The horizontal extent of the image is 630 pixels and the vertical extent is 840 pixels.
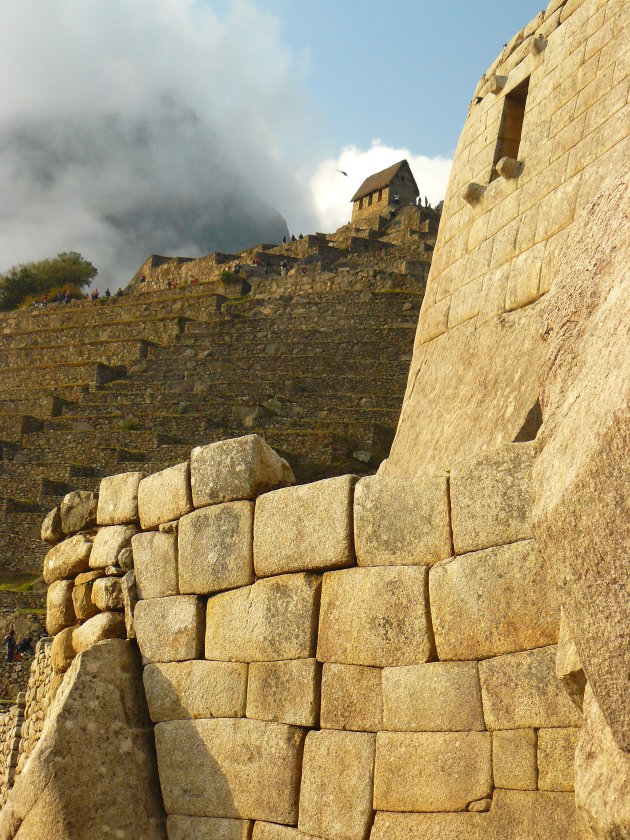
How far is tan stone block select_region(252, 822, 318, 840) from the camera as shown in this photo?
504 centimetres

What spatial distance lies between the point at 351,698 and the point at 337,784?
0.40 meters

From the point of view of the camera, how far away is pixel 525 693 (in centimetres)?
420

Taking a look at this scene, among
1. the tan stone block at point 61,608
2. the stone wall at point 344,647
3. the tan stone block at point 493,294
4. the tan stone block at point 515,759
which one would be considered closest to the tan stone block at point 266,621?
the stone wall at point 344,647

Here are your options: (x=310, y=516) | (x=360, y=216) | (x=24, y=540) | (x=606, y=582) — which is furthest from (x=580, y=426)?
(x=360, y=216)

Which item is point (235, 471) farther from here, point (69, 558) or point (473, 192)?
point (473, 192)

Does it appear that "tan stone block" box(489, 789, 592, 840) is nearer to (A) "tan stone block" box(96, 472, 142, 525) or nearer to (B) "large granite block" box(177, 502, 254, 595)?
(B) "large granite block" box(177, 502, 254, 595)

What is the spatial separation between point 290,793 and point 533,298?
10.6 ft

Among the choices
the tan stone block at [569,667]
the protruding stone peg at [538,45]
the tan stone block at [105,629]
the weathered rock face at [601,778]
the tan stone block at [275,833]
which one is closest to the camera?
the weathered rock face at [601,778]

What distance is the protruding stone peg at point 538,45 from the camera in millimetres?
7301

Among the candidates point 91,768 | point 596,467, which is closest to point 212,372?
point 91,768

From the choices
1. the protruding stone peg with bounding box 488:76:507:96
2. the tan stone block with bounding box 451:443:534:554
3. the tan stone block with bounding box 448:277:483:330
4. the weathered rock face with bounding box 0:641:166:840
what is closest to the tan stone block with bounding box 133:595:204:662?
the weathered rock face with bounding box 0:641:166:840

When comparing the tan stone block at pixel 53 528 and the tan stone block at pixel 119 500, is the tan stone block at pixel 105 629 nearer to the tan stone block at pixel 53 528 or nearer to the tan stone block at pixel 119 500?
the tan stone block at pixel 119 500

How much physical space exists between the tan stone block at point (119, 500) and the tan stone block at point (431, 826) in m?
2.80

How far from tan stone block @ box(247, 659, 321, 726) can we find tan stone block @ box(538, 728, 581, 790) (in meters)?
1.35
